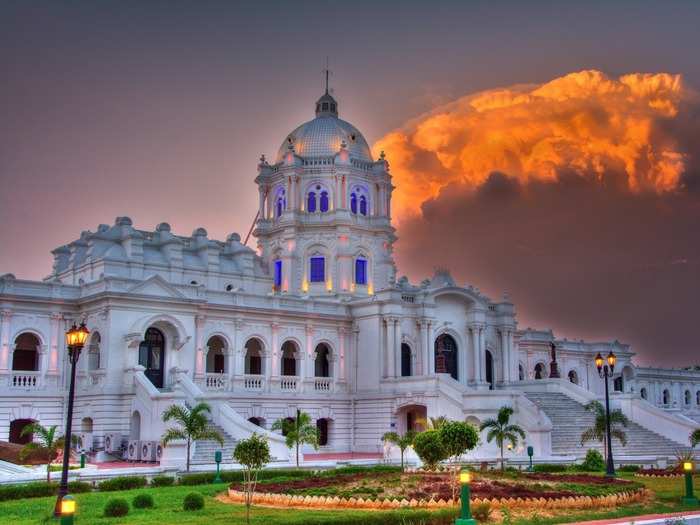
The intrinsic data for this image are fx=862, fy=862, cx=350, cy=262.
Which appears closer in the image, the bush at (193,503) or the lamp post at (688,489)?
the bush at (193,503)

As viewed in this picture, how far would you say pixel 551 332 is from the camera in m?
76.0

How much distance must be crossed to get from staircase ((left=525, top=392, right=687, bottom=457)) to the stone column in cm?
3018

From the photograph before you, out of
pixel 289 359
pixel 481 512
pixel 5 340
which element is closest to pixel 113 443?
pixel 5 340

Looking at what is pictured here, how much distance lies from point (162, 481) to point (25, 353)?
2116 centimetres

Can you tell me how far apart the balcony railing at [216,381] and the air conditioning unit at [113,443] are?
690 centimetres

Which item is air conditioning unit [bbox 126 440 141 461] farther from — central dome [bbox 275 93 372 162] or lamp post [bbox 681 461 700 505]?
central dome [bbox 275 93 372 162]

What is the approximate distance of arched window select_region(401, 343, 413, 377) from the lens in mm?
58125

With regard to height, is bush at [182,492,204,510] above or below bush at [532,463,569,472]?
below

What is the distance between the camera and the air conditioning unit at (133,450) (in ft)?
142

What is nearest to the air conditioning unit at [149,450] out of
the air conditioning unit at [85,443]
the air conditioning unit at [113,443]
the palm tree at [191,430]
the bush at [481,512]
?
the air conditioning unit at [113,443]

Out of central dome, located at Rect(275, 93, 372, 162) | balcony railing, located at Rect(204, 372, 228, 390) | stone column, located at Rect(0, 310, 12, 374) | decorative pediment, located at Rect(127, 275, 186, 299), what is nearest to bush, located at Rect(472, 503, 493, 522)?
decorative pediment, located at Rect(127, 275, 186, 299)

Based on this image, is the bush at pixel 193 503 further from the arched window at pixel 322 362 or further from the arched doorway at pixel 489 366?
the arched doorway at pixel 489 366

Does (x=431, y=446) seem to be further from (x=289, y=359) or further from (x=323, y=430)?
(x=289, y=359)

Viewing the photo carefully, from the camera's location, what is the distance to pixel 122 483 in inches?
1200
